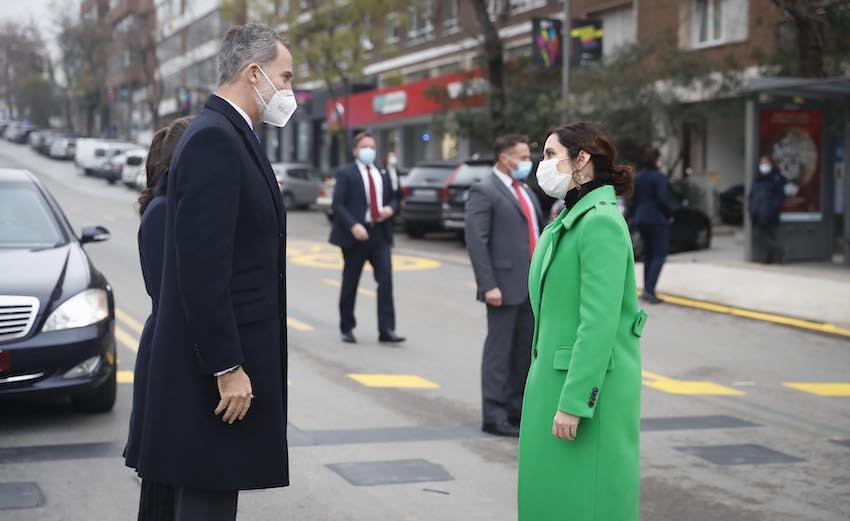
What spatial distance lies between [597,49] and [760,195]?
33.7 feet

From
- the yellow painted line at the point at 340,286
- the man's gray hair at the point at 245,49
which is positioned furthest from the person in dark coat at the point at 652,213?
the man's gray hair at the point at 245,49

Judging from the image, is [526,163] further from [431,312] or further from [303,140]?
[303,140]

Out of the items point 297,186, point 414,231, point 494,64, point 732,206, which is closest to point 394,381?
point 414,231

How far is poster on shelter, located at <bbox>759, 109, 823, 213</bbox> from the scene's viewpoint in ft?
58.5

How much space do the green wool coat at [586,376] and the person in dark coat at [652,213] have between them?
10015 mm

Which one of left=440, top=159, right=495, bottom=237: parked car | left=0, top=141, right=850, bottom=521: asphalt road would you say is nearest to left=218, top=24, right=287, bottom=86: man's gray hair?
left=0, top=141, right=850, bottom=521: asphalt road

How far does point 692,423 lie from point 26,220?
4.82 meters

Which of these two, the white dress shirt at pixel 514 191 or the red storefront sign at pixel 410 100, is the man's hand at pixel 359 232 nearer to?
the white dress shirt at pixel 514 191

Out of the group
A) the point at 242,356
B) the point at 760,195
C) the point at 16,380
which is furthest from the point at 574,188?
the point at 760,195

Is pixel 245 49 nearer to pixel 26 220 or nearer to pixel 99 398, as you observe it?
pixel 99 398

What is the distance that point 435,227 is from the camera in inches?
939

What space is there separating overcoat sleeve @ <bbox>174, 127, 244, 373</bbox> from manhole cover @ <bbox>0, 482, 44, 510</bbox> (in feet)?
8.55

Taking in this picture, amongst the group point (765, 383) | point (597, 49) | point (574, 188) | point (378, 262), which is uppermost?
point (597, 49)

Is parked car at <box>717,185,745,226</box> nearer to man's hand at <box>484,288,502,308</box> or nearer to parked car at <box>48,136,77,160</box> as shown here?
man's hand at <box>484,288,502,308</box>
